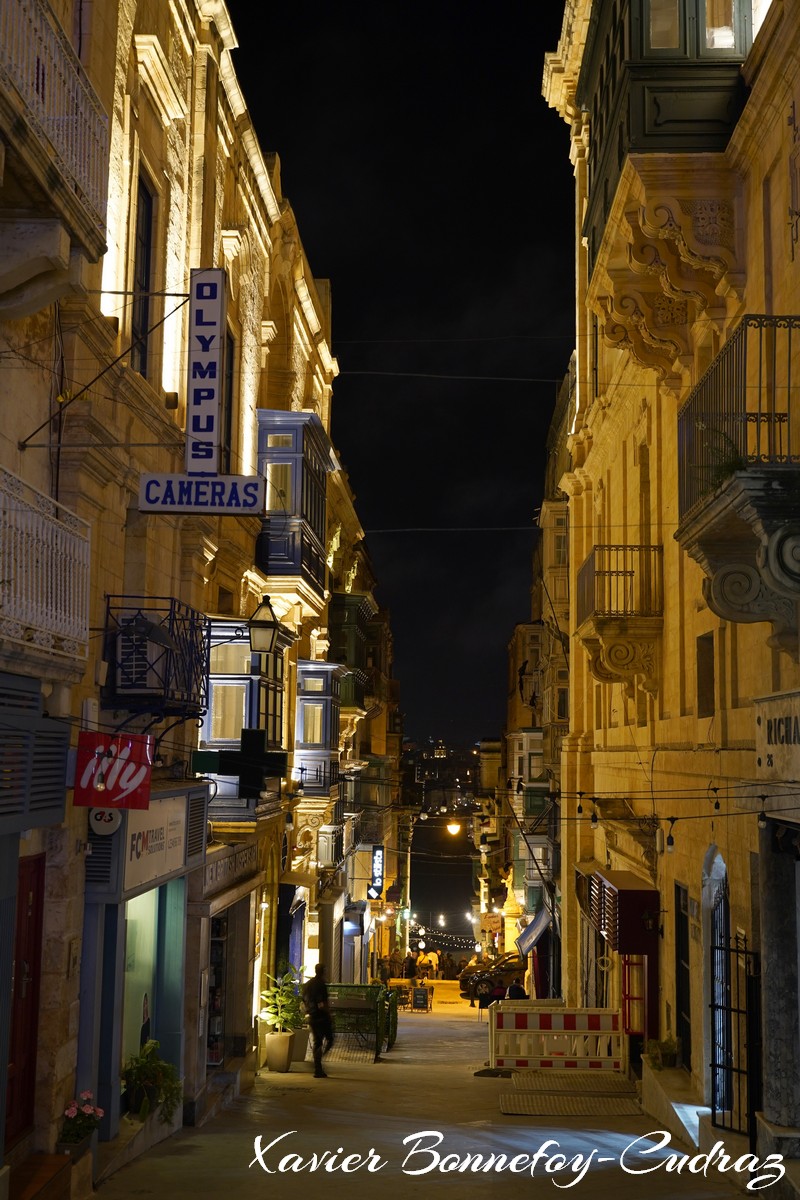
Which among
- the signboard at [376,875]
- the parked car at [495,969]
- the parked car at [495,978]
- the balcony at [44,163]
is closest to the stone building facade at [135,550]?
the balcony at [44,163]

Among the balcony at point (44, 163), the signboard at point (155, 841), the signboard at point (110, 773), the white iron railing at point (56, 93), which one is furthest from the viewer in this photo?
the signboard at point (155, 841)

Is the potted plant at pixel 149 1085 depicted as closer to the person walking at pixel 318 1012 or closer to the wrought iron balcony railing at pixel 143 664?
the wrought iron balcony railing at pixel 143 664

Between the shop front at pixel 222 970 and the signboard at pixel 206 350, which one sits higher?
the signboard at pixel 206 350

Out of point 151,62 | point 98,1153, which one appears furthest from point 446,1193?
point 151,62

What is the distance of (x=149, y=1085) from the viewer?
14.8m

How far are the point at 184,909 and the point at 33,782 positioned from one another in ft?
23.8

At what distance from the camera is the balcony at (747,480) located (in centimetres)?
962

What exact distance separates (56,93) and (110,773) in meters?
6.36

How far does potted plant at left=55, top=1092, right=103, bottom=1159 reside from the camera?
12.1 m

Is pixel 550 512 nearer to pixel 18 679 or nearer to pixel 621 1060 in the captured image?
pixel 621 1060

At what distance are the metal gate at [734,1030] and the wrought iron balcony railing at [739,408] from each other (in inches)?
175

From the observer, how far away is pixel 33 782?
11.2 meters

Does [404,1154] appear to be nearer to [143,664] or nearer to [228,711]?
[143,664]

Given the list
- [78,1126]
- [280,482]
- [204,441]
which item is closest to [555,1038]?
[78,1126]
